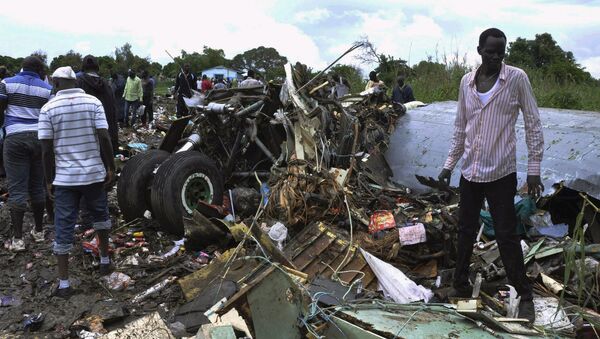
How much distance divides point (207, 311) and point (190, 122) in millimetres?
3892

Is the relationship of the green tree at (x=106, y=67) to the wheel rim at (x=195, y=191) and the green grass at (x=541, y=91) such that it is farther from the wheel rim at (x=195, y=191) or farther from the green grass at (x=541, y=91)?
the wheel rim at (x=195, y=191)

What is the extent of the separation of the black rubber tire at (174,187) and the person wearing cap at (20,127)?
125cm

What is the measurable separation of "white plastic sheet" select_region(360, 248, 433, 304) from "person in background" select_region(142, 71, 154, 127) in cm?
1123

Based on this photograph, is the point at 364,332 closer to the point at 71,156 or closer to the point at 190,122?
the point at 71,156

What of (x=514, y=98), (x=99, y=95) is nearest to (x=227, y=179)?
(x=99, y=95)

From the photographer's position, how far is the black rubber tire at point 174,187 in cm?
522

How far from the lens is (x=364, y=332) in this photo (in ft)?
8.87

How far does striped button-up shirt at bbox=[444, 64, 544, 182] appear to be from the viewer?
10.8 ft

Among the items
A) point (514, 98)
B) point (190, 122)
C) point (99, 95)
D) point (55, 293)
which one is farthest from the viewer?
point (190, 122)

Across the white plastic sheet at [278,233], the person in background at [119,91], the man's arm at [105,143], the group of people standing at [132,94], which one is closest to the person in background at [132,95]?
the group of people standing at [132,94]

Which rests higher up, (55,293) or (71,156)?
(71,156)

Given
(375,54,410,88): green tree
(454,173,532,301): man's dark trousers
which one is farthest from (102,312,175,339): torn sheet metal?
(375,54,410,88): green tree

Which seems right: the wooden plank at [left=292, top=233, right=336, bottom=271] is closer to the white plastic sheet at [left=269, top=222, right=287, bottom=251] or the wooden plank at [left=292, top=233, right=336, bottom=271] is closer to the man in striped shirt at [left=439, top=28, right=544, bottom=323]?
the white plastic sheet at [left=269, top=222, right=287, bottom=251]

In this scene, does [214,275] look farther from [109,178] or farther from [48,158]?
[48,158]
